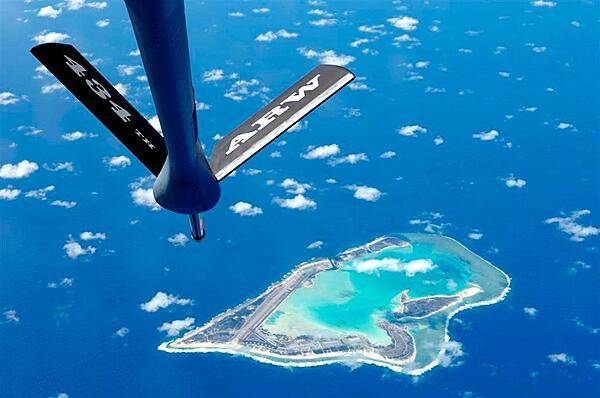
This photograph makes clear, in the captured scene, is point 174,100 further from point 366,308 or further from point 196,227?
point 366,308

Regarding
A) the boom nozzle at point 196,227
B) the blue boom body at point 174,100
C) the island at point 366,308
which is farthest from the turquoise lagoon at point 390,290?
the blue boom body at point 174,100

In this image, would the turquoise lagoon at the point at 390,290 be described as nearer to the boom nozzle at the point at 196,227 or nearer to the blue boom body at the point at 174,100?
the boom nozzle at the point at 196,227

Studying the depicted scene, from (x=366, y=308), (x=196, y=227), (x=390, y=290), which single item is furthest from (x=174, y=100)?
(x=390, y=290)

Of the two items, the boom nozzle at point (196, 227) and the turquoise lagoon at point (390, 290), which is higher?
the boom nozzle at point (196, 227)

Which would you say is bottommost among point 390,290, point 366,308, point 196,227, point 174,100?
point 366,308

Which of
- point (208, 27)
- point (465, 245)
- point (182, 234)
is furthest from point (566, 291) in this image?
point (208, 27)

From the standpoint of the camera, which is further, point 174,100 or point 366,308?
point 366,308

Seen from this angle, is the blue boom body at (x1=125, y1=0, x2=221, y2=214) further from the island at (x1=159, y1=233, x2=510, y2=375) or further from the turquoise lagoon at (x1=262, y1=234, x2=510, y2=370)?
the turquoise lagoon at (x1=262, y1=234, x2=510, y2=370)
